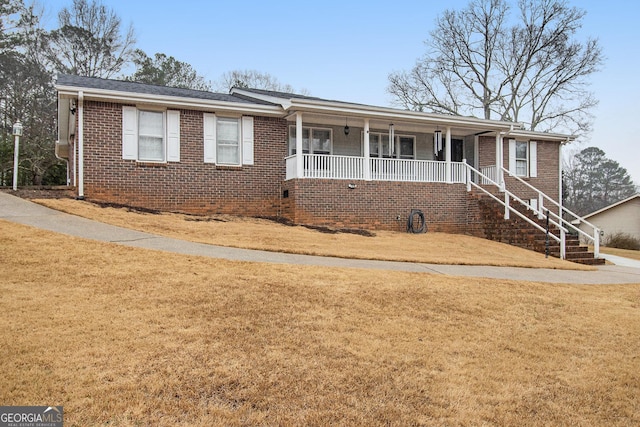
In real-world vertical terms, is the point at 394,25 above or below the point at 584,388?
above

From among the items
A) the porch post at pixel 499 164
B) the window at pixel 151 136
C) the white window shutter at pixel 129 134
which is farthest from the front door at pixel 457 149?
the white window shutter at pixel 129 134

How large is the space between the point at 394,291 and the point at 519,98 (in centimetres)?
3136

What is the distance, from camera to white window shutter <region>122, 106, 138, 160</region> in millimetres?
13398

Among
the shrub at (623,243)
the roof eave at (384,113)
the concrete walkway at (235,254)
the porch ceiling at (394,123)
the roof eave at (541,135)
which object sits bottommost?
the shrub at (623,243)

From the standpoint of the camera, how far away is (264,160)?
1520 centimetres

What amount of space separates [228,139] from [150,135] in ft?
7.41

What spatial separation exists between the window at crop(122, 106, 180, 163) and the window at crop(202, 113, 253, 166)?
3.03 feet

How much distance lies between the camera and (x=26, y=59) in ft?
94.7

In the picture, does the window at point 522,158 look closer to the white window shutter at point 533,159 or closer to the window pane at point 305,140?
the white window shutter at point 533,159

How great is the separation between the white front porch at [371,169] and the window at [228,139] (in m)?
1.39

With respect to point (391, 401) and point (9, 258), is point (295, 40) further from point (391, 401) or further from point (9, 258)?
point (391, 401)

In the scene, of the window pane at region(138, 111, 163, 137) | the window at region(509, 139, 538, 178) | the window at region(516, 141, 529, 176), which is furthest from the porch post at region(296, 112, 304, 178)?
the window at region(516, 141, 529, 176)

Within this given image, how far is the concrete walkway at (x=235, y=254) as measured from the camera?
8547 millimetres

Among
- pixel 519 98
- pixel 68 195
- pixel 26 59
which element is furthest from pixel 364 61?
pixel 26 59
